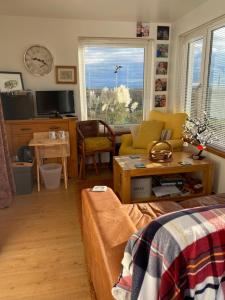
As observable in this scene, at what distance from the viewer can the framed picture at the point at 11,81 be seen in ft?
11.4

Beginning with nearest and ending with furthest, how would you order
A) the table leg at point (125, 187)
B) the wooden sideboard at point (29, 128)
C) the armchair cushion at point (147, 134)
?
the table leg at point (125, 187)
the wooden sideboard at point (29, 128)
the armchair cushion at point (147, 134)

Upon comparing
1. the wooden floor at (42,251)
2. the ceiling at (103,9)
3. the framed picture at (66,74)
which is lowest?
the wooden floor at (42,251)

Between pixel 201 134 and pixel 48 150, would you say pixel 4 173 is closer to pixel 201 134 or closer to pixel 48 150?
pixel 48 150

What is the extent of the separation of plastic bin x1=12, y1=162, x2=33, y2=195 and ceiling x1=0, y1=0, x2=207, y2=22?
196 centimetres

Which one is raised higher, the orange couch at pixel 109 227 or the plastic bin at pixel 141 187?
the orange couch at pixel 109 227

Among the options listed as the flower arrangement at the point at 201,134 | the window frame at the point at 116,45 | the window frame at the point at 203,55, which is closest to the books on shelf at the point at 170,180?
the flower arrangement at the point at 201,134

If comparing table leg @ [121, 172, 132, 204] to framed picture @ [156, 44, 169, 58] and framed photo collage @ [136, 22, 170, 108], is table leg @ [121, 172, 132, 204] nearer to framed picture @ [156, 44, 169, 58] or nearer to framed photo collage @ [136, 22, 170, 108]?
framed photo collage @ [136, 22, 170, 108]

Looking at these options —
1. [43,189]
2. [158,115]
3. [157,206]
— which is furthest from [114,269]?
[158,115]

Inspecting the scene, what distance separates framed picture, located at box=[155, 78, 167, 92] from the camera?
4.10 meters

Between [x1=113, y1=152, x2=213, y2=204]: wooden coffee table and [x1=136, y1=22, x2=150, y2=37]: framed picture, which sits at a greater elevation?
[x1=136, y1=22, x2=150, y2=37]: framed picture

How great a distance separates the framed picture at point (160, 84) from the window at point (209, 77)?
52 cm

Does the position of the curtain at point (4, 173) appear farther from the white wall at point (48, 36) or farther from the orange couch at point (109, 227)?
the orange couch at point (109, 227)

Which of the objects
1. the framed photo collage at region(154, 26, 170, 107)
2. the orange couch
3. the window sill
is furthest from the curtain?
the framed photo collage at region(154, 26, 170, 107)

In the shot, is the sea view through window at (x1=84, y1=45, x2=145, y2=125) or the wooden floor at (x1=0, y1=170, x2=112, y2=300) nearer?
the wooden floor at (x1=0, y1=170, x2=112, y2=300)
